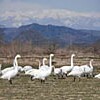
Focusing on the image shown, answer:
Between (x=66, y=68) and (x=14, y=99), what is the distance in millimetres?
12235

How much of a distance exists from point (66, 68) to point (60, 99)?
11975 millimetres

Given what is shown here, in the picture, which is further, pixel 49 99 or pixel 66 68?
pixel 66 68

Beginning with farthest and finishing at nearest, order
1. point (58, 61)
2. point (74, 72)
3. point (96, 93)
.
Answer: point (58, 61) < point (74, 72) < point (96, 93)

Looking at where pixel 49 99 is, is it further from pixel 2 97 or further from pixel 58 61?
pixel 58 61

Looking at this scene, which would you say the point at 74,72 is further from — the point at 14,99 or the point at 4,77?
the point at 14,99

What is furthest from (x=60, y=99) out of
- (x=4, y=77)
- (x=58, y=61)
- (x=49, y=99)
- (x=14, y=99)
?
(x=58, y=61)

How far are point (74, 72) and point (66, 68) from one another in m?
2.91

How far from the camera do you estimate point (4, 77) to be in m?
23.9

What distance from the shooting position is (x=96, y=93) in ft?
62.8

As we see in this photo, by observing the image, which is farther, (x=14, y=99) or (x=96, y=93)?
(x=96, y=93)

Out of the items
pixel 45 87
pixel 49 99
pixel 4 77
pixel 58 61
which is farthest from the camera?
pixel 58 61

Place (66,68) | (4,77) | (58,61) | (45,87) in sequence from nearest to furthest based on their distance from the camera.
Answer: (45,87) < (4,77) < (66,68) < (58,61)

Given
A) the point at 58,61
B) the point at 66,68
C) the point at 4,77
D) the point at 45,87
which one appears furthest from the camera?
the point at 58,61

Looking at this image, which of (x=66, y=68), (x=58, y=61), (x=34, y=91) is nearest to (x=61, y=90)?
(x=34, y=91)
